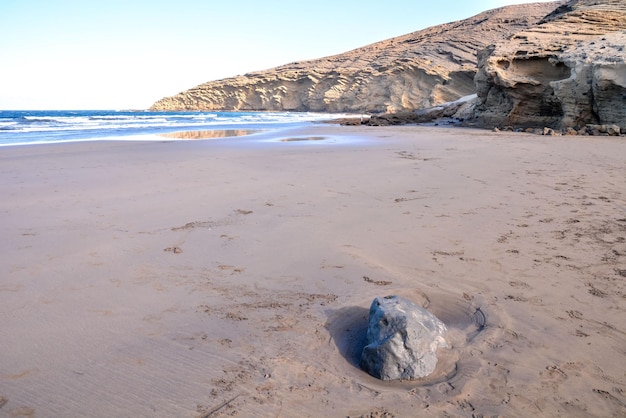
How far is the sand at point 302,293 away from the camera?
187 centimetres

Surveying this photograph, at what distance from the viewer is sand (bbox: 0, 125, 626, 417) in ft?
6.13

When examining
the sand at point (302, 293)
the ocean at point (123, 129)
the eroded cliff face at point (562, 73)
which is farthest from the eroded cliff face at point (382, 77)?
the sand at point (302, 293)

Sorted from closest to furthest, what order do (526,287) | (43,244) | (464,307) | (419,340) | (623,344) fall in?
1. (419,340)
2. (623,344)
3. (464,307)
4. (526,287)
5. (43,244)

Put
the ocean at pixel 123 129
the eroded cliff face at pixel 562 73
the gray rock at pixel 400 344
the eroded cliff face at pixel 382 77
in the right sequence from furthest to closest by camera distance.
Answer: the eroded cliff face at pixel 382 77 < the ocean at pixel 123 129 < the eroded cliff face at pixel 562 73 < the gray rock at pixel 400 344

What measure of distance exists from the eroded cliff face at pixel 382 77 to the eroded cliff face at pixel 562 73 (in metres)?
17.9

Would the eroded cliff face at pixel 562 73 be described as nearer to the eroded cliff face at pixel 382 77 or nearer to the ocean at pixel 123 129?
the ocean at pixel 123 129

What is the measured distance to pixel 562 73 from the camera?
14.0 m

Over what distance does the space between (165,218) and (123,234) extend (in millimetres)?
563

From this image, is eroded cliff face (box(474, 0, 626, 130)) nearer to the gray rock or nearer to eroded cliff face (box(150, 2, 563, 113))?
the gray rock

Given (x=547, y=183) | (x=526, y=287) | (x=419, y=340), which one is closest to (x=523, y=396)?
(x=419, y=340)

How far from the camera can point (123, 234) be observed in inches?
151

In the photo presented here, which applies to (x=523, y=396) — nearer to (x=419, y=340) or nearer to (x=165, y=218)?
(x=419, y=340)

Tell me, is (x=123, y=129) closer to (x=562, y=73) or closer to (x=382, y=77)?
(x=562, y=73)

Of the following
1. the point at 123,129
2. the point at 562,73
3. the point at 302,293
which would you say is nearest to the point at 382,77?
the point at 123,129
